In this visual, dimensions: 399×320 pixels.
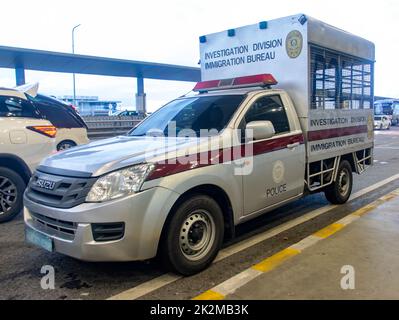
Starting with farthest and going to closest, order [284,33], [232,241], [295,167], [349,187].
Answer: [349,187] < [284,33] < [295,167] < [232,241]

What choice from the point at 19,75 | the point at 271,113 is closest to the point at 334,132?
the point at 271,113

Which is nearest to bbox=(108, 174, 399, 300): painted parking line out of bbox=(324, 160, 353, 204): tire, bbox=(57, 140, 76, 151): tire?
bbox=(324, 160, 353, 204): tire

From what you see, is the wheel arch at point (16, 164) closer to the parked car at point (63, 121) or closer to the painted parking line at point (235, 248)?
the painted parking line at point (235, 248)

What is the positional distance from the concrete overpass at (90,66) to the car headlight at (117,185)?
2409 cm

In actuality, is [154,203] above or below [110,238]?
above

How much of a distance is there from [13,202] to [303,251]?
4.25 m

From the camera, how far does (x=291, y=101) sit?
17.8ft

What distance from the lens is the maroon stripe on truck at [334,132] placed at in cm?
559

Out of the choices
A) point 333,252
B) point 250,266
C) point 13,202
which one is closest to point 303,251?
point 333,252

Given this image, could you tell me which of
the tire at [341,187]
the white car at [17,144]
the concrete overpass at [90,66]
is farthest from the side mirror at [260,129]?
the concrete overpass at [90,66]

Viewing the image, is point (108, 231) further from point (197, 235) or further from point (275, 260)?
point (275, 260)

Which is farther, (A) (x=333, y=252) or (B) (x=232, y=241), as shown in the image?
(B) (x=232, y=241)
